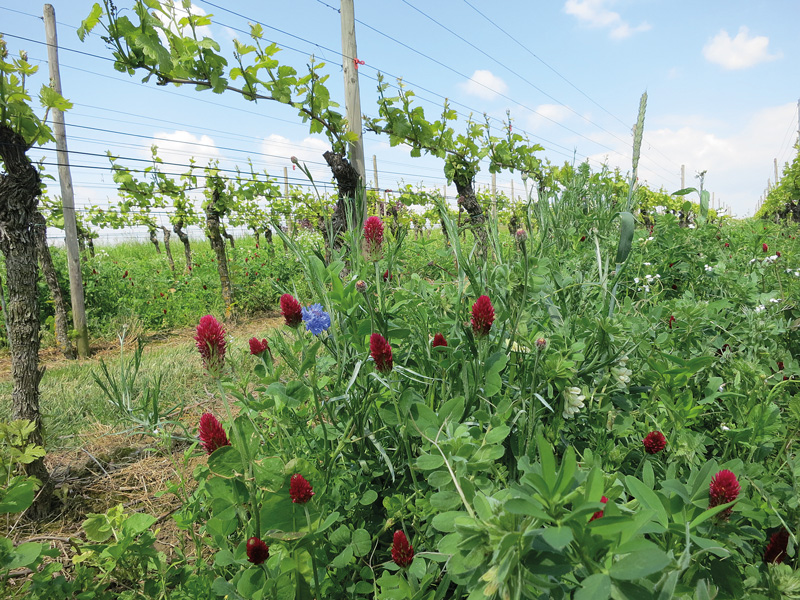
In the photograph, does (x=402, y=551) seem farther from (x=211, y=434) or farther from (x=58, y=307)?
(x=58, y=307)

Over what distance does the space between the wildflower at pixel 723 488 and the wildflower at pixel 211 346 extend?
0.88m

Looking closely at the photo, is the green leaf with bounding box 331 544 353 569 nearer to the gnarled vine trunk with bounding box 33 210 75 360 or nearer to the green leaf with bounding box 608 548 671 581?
the green leaf with bounding box 608 548 671 581

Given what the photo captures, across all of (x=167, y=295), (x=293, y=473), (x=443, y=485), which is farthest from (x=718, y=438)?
(x=167, y=295)

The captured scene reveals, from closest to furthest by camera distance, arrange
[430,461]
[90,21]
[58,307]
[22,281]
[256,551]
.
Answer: [430,461] → [256,551] → [22,281] → [90,21] → [58,307]

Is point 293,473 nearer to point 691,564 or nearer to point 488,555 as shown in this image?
point 488,555

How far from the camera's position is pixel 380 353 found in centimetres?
91

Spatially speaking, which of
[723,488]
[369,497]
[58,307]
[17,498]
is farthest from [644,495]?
[58,307]

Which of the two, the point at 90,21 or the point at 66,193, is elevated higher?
the point at 90,21

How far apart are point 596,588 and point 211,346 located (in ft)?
2.53

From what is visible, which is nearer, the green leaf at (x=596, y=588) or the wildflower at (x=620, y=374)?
the green leaf at (x=596, y=588)

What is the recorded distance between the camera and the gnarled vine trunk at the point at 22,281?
84.2 inches

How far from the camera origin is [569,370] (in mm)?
967

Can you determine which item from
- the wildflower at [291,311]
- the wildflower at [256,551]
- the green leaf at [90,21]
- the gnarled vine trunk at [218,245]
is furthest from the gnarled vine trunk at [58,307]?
the wildflower at [256,551]

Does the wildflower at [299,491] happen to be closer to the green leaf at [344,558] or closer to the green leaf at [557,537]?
the green leaf at [344,558]
